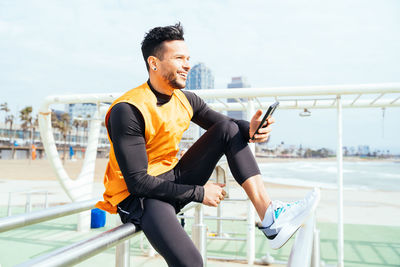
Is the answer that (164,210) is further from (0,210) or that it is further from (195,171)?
(0,210)

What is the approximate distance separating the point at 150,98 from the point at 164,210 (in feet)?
1.76

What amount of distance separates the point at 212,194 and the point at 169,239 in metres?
0.35

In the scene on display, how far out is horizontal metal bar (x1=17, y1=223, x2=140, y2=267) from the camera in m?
0.78

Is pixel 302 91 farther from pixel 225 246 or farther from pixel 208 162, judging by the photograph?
pixel 208 162

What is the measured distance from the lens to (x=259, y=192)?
5.39 ft

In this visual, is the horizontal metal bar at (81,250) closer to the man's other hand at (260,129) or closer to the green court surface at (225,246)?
the man's other hand at (260,129)

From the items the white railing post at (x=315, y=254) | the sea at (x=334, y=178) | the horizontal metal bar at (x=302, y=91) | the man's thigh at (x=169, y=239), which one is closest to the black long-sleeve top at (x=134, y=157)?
the man's thigh at (x=169, y=239)

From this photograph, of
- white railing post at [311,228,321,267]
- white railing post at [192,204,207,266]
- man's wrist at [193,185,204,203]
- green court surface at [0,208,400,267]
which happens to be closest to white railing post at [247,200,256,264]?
green court surface at [0,208,400,267]

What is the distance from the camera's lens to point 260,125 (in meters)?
1.74

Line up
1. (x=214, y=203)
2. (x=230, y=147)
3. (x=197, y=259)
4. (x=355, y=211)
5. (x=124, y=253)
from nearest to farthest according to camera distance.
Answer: (x=197, y=259) < (x=124, y=253) < (x=214, y=203) < (x=230, y=147) < (x=355, y=211)

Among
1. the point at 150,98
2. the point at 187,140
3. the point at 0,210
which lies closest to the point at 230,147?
the point at 150,98

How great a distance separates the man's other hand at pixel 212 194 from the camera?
1.58 metres

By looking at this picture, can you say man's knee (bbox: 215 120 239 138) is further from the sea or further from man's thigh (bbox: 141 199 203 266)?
the sea

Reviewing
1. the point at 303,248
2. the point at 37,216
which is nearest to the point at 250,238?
the point at 37,216
